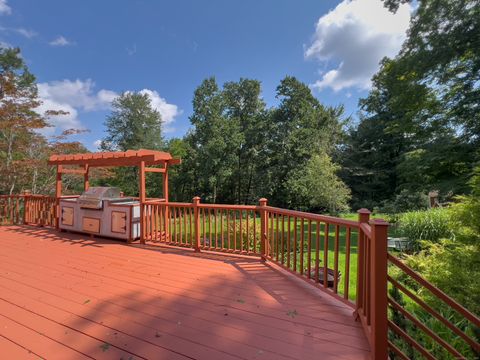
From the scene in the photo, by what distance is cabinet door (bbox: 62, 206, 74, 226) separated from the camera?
6266mm

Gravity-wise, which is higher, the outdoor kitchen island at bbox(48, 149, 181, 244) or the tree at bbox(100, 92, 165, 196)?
the tree at bbox(100, 92, 165, 196)

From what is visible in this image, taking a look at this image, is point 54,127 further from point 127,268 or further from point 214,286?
point 214,286

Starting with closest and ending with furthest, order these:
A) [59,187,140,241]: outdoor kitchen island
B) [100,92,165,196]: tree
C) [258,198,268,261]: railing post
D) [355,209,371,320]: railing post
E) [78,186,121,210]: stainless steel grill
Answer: [355,209,371,320]: railing post < [258,198,268,261]: railing post < [59,187,140,241]: outdoor kitchen island < [78,186,121,210]: stainless steel grill < [100,92,165,196]: tree

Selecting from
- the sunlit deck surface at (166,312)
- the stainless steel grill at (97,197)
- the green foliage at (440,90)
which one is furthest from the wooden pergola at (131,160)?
the green foliage at (440,90)

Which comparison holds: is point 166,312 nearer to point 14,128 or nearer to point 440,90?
point 14,128

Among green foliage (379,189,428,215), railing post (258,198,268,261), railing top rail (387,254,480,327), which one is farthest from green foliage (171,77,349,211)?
railing top rail (387,254,480,327)

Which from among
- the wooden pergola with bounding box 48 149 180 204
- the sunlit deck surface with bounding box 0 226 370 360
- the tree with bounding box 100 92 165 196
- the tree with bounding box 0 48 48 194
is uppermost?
the tree with bounding box 100 92 165 196

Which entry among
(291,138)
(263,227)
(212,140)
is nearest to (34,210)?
(263,227)

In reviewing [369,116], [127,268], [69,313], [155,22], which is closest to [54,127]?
[155,22]

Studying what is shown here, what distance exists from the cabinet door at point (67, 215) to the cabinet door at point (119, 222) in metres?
1.40

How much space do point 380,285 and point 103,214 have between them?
Answer: 568cm

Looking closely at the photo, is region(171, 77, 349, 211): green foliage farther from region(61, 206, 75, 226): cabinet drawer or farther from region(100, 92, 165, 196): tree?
region(61, 206, 75, 226): cabinet drawer

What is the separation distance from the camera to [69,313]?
2512 millimetres

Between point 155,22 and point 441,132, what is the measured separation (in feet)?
36.8
